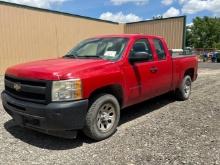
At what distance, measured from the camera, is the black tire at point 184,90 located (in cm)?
762

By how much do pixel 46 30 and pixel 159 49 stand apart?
11.9 metres

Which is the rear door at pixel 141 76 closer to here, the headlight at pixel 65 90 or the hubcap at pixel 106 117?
the hubcap at pixel 106 117

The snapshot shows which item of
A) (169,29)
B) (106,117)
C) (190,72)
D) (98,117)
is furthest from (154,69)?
(169,29)

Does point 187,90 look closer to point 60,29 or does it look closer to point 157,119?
point 157,119

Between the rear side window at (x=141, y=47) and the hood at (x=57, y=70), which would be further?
the rear side window at (x=141, y=47)

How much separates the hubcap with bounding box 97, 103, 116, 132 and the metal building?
11201 mm

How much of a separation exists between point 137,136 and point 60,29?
47.2 ft

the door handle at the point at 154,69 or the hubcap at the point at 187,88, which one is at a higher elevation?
the door handle at the point at 154,69

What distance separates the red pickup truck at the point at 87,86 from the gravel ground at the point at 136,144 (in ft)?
1.05

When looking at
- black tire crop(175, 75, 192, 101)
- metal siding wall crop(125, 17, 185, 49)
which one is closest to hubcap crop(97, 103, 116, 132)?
black tire crop(175, 75, 192, 101)

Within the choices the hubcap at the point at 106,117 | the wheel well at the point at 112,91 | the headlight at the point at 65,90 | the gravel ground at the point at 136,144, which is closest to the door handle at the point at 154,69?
the gravel ground at the point at 136,144

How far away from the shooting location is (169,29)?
2145 cm

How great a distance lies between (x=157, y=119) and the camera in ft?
19.5

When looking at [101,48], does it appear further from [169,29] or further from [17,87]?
[169,29]
